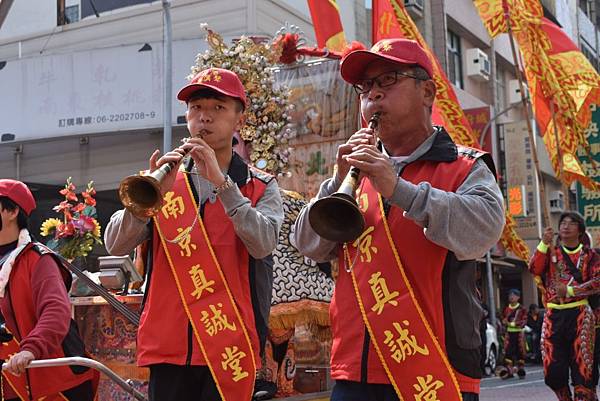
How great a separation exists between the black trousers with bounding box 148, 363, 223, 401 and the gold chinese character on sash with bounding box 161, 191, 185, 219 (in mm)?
596

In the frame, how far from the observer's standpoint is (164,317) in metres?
3.39

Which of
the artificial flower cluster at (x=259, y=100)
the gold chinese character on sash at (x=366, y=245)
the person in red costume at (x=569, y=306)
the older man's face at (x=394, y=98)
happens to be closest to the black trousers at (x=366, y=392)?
the gold chinese character on sash at (x=366, y=245)

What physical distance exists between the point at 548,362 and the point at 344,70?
19.7 feet

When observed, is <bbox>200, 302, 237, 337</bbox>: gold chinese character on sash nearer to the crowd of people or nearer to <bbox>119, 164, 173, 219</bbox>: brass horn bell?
the crowd of people

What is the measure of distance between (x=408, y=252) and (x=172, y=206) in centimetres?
109


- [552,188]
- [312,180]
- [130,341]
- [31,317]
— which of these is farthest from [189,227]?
[552,188]

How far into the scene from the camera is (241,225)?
3332 millimetres

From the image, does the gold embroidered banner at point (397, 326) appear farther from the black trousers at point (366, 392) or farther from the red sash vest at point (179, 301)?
the red sash vest at point (179, 301)

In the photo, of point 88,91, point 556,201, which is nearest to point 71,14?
point 88,91

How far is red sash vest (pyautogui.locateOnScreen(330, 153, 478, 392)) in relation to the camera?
2852mm

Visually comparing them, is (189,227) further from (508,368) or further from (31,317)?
(508,368)

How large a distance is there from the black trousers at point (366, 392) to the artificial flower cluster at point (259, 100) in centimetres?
408

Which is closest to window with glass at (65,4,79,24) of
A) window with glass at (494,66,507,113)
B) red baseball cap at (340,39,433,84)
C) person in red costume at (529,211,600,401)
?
person in red costume at (529,211,600,401)

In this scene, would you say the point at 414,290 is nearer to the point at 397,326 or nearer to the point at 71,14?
the point at 397,326
